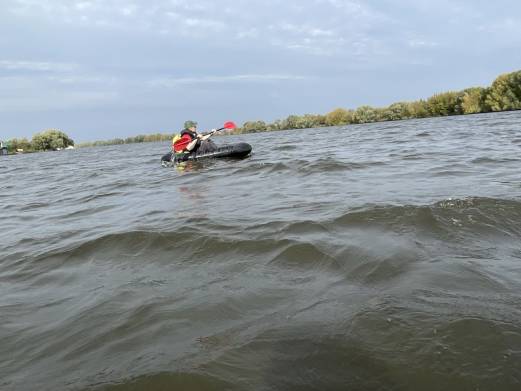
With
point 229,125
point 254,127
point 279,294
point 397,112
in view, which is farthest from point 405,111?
point 279,294

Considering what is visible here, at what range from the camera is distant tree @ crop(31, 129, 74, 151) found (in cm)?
7231

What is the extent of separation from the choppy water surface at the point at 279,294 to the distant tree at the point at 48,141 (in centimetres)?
7437

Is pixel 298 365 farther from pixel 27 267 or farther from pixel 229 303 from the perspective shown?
pixel 27 267

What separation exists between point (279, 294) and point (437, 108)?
51.8 metres

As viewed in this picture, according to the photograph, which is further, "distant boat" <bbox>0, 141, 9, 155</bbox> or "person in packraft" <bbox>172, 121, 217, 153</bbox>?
"distant boat" <bbox>0, 141, 9, 155</bbox>

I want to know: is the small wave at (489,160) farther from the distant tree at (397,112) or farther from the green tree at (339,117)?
the green tree at (339,117)

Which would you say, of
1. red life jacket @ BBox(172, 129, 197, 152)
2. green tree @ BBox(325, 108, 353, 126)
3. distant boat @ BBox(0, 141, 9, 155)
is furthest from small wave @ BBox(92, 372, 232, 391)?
distant boat @ BBox(0, 141, 9, 155)

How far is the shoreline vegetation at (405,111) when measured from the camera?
132 feet

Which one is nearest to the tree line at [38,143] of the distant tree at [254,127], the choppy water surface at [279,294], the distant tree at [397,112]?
the distant tree at [254,127]

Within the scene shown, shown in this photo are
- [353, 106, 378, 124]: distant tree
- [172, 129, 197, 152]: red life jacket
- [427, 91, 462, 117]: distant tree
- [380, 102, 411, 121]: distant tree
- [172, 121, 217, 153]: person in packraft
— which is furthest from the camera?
[353, 106, 378, 124]: distant tree

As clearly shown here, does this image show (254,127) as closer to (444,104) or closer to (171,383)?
(444,104)

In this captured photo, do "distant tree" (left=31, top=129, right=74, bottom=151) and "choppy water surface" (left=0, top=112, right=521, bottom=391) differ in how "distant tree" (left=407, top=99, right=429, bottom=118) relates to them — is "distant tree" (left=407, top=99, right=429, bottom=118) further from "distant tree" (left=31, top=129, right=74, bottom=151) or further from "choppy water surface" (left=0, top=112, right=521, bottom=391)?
"distant tree" (left=31, top=129, right=74, bottom=151)

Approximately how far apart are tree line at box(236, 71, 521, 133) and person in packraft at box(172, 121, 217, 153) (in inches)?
1427

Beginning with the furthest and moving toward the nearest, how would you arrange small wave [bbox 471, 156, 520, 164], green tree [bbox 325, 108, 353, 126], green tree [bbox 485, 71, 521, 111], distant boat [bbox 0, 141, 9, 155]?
distant boat [bbox 0, 141, 9, 155] → green tree [bbox 325, 108, 353, 126] → green tree [bbox 485, 71, 521, 111] → small wave [bbox 471, 156, 520, 164]
